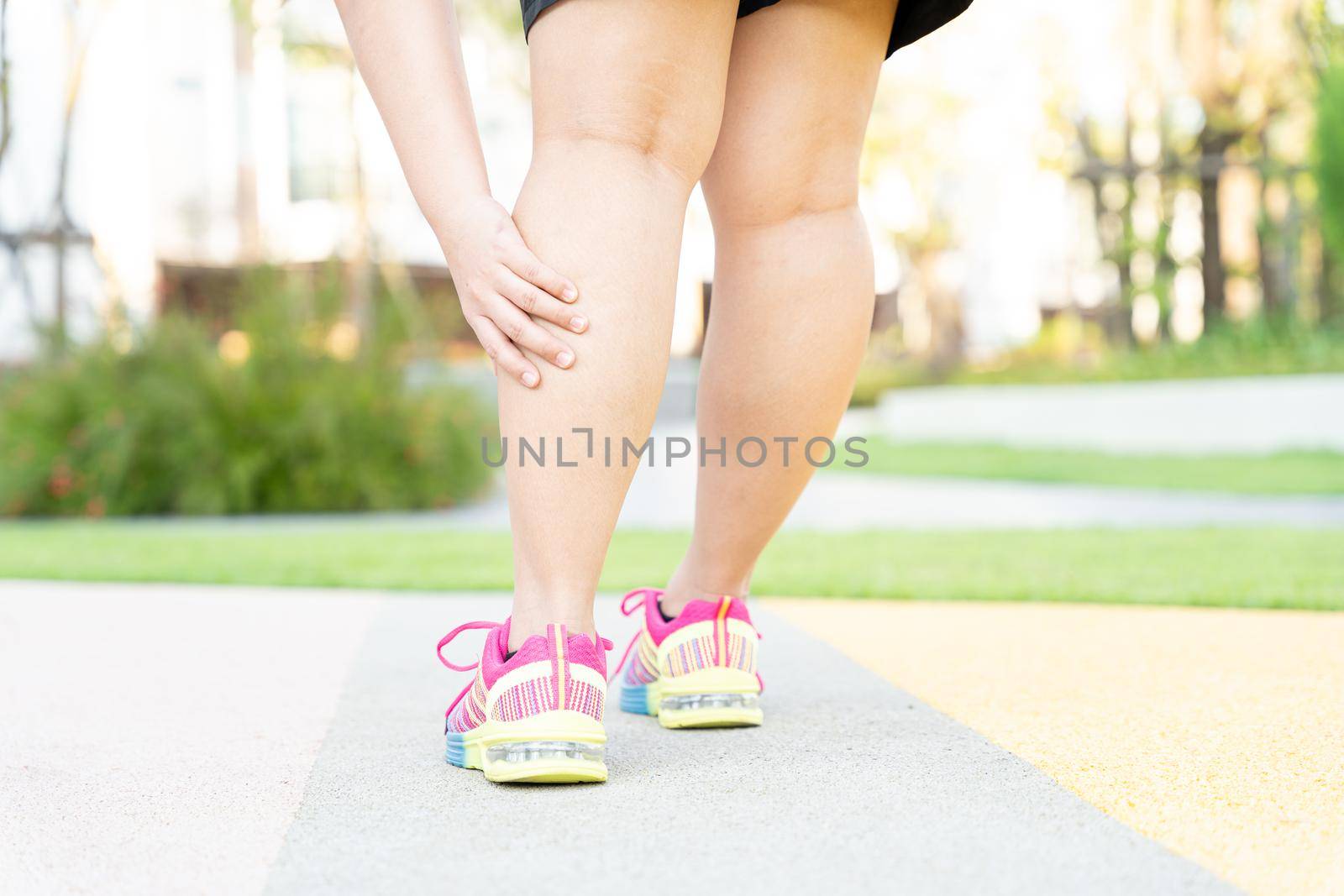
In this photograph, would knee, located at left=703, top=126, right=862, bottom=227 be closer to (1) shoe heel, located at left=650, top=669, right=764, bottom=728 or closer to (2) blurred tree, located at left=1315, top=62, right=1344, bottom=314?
(1) shoe heel, located at left=650, top=669, right=764, bottom=728

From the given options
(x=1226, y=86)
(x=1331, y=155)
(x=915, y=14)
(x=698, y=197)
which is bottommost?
(x=915, y=14)

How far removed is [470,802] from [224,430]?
14.8 ft

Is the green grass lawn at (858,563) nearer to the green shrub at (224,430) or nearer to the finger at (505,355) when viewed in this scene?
the green shrub at (224,430)

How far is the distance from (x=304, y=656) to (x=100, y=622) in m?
0.49

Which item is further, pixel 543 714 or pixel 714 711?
pixel 714 711

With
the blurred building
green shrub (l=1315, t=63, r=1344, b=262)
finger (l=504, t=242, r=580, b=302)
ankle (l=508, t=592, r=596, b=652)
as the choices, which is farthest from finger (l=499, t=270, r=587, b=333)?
green shrub (l=1315, t=63, r=1344, b=262)

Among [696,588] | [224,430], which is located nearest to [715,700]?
[696,588]

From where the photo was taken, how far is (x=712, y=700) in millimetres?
1344

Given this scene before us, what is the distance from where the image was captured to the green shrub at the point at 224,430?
5.14 meters

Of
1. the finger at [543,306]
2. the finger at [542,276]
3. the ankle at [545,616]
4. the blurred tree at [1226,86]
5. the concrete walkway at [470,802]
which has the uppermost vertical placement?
the blurred tree at [1226,86]

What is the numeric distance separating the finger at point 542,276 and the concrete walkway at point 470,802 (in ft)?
1.41

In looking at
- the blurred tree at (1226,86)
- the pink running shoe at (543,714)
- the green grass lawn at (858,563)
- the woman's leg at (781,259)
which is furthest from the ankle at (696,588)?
the blurred tree at (1226,86)

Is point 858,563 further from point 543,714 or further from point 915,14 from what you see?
point 543,714

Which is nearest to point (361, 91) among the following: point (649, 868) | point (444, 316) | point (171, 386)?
point (444, 316)
